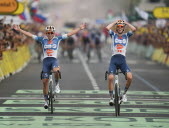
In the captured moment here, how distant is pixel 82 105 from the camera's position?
15.5 metres

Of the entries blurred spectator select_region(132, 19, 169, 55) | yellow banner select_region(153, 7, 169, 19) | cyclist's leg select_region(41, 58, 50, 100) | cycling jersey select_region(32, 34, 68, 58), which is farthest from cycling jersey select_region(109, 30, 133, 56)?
yellow banner select_region(153, 7, 169, 19)

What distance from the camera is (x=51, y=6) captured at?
517 ft

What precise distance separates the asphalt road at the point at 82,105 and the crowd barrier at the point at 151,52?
10.8 meters

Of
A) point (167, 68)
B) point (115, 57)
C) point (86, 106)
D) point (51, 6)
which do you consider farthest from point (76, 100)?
point (51, 6)

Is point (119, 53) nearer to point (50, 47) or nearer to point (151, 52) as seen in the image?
point (50, 47)

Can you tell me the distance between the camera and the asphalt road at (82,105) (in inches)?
496

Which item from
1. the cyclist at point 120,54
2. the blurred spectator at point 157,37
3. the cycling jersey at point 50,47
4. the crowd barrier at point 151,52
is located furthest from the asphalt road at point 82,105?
the crowd barrier at point 151,52

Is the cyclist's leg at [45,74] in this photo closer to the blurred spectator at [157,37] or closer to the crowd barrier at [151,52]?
the blurred spectator at [157,37]

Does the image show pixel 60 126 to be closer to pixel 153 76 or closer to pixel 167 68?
pixel 153 76

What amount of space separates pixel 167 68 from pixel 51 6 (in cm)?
12725

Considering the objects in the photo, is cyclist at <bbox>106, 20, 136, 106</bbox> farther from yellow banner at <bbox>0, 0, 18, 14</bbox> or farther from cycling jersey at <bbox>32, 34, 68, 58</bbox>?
yellow banner at <bbox>0, 0, 18, 14</bbox>

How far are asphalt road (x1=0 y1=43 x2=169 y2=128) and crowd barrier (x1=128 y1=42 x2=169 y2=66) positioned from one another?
35.4 feet

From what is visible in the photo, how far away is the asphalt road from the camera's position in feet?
41.3

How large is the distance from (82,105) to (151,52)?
26.2m
